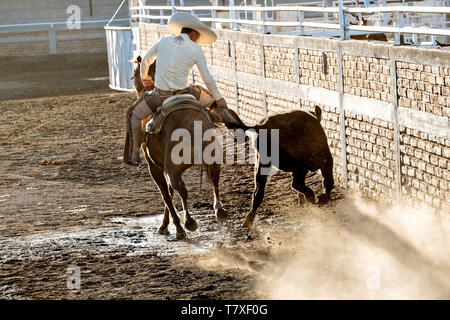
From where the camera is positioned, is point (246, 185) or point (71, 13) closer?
point (246, 185)

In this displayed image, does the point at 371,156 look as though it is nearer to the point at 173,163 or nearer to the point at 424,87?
the point at 424,87

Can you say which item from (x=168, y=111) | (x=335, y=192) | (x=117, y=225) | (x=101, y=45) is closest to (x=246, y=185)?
(x=335, y=192)

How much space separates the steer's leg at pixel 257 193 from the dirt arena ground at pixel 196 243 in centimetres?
15

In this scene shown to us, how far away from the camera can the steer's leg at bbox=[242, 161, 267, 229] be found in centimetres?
959

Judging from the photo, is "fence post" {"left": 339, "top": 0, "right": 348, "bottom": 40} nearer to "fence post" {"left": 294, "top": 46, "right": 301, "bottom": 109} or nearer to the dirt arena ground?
"fence post" {"left": 294, "top": 46, "right": 301, "bottom": 109}

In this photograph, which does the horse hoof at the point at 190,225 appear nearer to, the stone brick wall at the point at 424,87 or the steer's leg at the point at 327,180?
the steer's leg at the point at 327,180

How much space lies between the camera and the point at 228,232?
1012cm

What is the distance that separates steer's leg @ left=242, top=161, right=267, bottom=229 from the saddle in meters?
0.72

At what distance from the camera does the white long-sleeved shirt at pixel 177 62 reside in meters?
10.1
